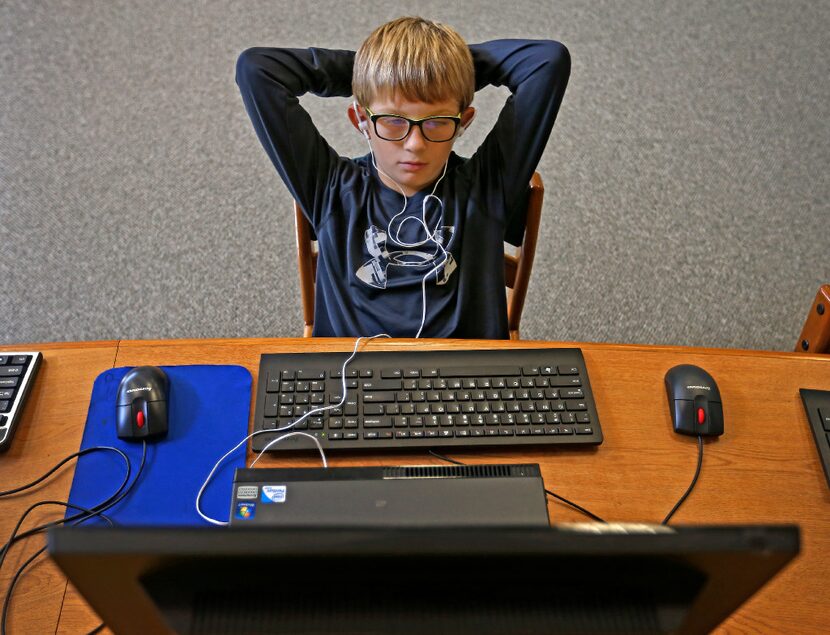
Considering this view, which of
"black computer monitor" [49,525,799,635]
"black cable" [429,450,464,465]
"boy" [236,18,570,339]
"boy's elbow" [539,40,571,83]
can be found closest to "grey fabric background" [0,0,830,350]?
"boy" [236,18,570,339]

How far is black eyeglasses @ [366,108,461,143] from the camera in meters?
1.09

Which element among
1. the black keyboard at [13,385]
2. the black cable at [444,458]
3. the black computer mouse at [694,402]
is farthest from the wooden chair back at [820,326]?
the black keyboard at [13,385]

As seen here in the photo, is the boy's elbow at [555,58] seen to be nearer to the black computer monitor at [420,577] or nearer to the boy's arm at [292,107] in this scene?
the boy's arm at [292,107]

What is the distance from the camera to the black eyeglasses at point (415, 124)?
109 cm

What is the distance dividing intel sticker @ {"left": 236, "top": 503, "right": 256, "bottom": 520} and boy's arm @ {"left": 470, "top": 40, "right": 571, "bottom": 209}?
691mm

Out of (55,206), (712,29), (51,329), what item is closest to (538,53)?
(51,329)

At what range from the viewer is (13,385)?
93 cm

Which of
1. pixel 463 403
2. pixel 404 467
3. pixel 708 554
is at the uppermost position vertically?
pixel 463 403

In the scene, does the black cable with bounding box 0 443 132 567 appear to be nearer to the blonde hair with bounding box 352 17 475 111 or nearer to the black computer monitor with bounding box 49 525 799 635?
the black computer monitor with bounding box 49 525 799 635

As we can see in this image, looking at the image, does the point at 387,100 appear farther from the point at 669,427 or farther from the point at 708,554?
the point at 708,554

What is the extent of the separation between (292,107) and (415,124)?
0.78 ft

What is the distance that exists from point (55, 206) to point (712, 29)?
2.31m

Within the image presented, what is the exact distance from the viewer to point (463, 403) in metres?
0.93

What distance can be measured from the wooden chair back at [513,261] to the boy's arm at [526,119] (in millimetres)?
32
